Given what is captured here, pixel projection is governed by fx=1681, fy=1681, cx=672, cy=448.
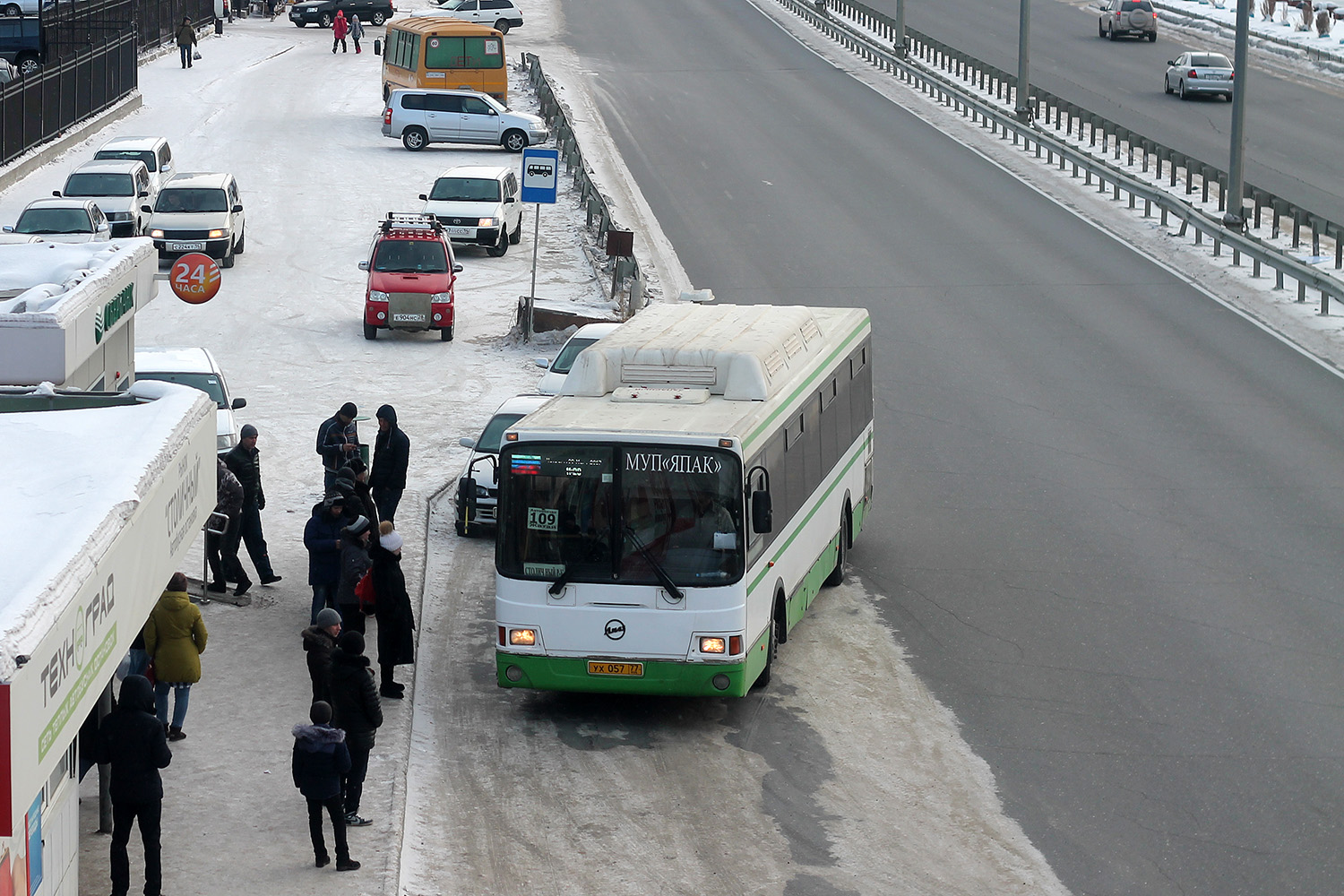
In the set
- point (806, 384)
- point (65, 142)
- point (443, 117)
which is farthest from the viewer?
point (443, 117)

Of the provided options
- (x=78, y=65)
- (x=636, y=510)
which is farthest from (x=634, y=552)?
(x=78, y=65)

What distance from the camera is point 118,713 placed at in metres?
9.88

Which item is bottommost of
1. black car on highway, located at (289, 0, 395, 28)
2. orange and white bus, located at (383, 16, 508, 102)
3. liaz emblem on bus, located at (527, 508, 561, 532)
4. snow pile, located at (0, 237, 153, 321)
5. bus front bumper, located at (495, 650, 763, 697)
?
bus front bumper, located at (495, 650, 763, 697)

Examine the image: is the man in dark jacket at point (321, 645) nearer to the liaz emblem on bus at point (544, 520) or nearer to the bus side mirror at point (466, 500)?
the liaz emblem on bus at point (544, 520)

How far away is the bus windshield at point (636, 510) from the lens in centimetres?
1289

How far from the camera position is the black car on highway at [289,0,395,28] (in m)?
74.7

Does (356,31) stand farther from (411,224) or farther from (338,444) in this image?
(338,444)

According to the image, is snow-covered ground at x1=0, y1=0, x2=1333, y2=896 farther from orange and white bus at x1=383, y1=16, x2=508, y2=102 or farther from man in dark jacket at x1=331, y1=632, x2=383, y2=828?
orange and white bus at x1=383, y1=16, x2=508, y2=102

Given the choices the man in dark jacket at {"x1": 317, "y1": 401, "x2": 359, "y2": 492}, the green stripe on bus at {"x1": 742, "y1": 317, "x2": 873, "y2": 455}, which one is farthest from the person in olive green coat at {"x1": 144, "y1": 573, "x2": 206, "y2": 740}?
the man in dark jacket at {"x1": 317, "y1": 401, "x2": 359, "y2": 492}

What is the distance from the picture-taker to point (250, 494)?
16.1 meters

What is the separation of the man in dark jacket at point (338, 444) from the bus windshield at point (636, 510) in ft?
16.1

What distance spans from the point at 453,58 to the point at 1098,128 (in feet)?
65.5

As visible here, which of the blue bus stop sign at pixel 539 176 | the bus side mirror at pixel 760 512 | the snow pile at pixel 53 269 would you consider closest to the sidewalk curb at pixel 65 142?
the blue bus stop sign at pixel 539 176

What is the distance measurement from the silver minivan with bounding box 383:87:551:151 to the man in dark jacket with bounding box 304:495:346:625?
112 ft
